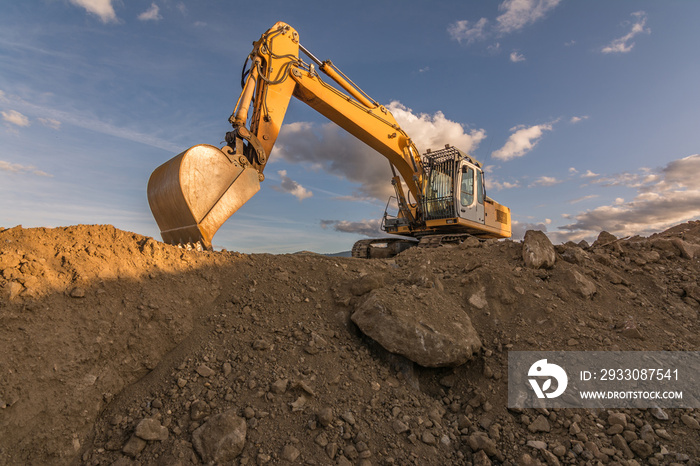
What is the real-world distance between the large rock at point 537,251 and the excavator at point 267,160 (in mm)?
3867

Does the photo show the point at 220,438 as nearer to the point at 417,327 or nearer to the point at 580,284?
the point at 417,327

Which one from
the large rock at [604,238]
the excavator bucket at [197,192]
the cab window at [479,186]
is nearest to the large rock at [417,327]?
the excavator bucket at [197,192]

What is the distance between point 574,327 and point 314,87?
21.0ft

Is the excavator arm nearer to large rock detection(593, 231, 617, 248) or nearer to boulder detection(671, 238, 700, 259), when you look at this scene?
large rock detection(593, 231, 617, 248)

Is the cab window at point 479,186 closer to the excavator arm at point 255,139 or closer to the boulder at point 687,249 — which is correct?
the excavator arm at point 255,139

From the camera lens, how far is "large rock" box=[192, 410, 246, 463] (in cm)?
236

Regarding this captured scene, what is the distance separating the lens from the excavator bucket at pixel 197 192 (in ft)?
15.9

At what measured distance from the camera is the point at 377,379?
3.28 metres

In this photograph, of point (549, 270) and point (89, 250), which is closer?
point (89, 250)

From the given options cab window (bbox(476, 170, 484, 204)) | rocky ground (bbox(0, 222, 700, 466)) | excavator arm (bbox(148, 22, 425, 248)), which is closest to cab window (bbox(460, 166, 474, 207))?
cab window (bbox(476, 170, 484, 204))

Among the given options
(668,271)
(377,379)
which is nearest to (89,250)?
(377,379)

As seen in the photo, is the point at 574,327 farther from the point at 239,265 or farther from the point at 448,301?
the point at 239,265

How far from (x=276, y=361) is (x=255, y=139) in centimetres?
410

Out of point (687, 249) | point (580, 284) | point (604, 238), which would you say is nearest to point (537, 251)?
A: point (580, 284)
